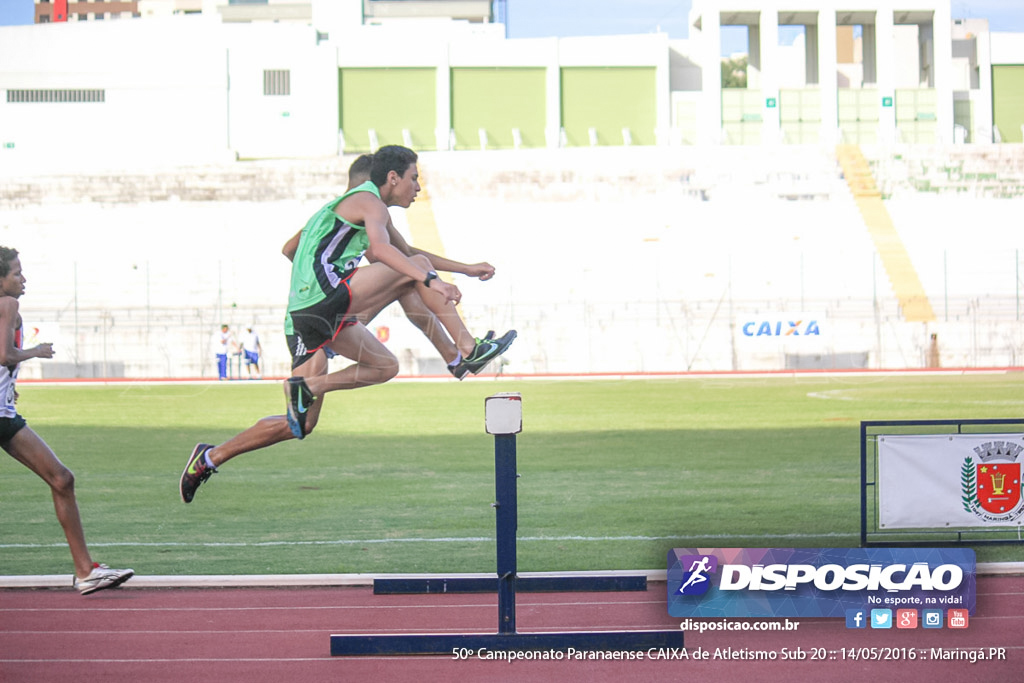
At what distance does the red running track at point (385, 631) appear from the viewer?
591 cm

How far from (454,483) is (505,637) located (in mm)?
7161

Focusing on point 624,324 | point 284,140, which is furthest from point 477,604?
point 284,140

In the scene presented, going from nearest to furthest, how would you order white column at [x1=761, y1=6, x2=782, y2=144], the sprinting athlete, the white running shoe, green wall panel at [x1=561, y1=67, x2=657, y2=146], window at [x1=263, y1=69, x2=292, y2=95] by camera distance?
the sprinting athlete < the white running shoe < white column at [x1=761, y1=6, x2=782, y2=144] < green wall panel at [x1=561, y1=67, x2=657, y2=146] < window at [x1=263, y1=69, x2=292, y2=95]

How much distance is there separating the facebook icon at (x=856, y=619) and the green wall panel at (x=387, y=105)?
45454 mm

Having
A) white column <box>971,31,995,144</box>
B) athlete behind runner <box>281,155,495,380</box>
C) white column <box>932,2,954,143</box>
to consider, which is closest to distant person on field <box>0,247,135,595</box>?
athlete behind runner <box>281,155,495,380</box>

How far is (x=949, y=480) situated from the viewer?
8.06 meters

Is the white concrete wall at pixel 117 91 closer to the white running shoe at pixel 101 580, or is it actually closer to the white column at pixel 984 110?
the white column at pixel 984 110

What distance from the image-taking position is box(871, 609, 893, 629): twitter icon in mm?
6191

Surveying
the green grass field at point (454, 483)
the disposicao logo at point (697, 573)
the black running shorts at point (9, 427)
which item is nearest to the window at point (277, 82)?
the green grass field at point (454, 483)

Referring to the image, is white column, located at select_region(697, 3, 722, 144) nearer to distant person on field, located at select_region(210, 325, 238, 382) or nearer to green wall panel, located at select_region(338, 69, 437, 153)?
green wall panel, located at select_region(338, 69, 437, 153)

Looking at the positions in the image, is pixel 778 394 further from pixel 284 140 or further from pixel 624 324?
pixel 284 140

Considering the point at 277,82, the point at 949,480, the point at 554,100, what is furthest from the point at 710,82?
the point at 949,480

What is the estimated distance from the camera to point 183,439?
58.7ft

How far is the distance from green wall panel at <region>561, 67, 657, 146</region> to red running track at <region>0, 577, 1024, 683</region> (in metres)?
44.4
